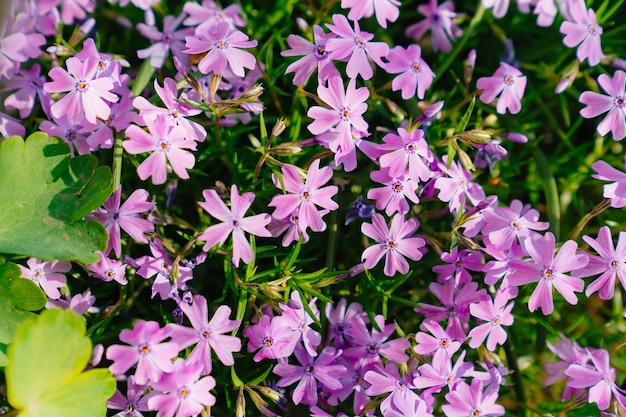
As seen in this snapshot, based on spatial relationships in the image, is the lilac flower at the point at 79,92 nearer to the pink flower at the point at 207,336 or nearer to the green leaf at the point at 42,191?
the green leaf at the point at 42,191

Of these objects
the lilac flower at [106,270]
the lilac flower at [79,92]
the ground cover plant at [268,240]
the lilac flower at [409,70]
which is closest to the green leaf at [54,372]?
the ground cover plant at [268,240]

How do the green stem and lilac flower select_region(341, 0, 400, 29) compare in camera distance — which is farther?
lilac flower select_region(341, 0, 400, 29)

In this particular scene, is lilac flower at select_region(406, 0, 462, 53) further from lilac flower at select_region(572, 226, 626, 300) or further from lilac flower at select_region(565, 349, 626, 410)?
lilac flower at select_region(565, 349, 626, 410)

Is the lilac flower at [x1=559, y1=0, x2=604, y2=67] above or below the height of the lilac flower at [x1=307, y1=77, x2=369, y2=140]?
above

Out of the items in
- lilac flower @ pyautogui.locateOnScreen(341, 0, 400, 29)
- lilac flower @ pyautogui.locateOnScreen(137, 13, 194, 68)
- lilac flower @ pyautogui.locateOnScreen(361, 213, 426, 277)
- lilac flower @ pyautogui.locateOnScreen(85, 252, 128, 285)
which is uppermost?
lilac flower @ pyautogui.locateOnScreen(341, 0, 400, 29)

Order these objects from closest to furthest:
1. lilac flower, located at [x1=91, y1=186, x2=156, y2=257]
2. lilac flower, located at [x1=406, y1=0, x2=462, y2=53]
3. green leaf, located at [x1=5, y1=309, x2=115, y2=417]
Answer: green leaf, located at [x1=5, y1=309, x2=115, y2=417], lilac flower, located at [x1=91, y1=186, x2=156, y2=257], lilac flower, located at [x1=406, y1=0, x2=462, y2=53]

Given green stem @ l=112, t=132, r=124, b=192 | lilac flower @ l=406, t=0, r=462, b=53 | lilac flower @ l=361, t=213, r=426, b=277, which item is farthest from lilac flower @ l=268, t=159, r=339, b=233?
lilac flower @ l=406, t=0, r=462, b=53
